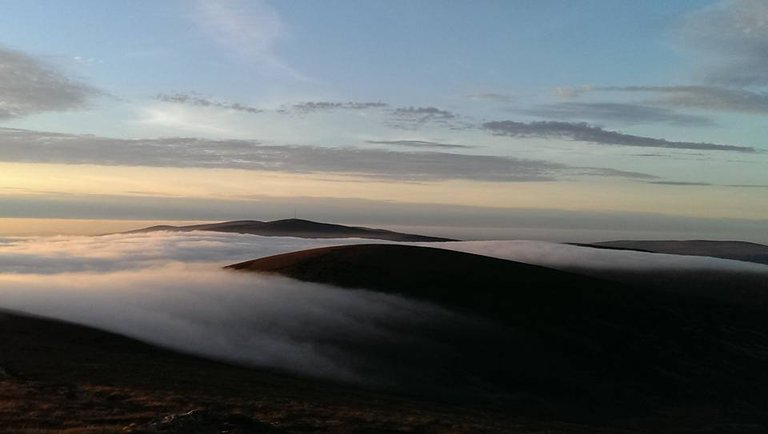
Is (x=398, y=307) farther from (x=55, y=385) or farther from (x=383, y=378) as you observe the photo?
(x=55, y=385)

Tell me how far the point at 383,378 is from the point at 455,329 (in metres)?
16.3

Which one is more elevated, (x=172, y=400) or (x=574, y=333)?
(x=172, y=400)

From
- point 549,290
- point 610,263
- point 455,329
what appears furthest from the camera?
point 610,263

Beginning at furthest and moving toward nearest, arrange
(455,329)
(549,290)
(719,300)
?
(719,300) → (549,290) → (455,329)

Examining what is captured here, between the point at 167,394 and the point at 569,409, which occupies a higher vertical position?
the point at 167,394

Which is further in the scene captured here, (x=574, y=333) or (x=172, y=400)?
(x=574, y=333)

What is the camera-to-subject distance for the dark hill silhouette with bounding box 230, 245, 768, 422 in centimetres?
4969

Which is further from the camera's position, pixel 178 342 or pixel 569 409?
pixel 178 342

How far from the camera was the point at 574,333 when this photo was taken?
2463 inches

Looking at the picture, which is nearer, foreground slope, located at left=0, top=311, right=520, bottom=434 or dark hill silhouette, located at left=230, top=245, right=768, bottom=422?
foreground slope, located at left=0, top=311, right=520, bottom=434

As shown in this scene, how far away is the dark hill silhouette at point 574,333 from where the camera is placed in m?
49.7

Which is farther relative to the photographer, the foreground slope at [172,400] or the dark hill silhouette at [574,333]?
the dark hill silhouette at [574,333]

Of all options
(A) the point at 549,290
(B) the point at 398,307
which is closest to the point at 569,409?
(B) the point at 398,307

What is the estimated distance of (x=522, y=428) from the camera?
96.4 ft
